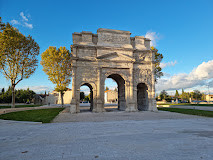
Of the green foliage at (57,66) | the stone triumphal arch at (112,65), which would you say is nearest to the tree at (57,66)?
the green foliage at (57,66)

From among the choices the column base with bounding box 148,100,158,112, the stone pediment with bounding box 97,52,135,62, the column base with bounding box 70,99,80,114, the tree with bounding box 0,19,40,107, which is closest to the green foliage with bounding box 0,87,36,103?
the tree with bounding box 0,19,40,107

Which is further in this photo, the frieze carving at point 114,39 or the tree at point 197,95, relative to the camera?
the tree at point 197,95

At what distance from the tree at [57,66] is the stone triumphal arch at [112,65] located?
8164mm

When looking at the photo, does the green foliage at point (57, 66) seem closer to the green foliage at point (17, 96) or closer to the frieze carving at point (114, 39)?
the frieze carving at point (114, 39)

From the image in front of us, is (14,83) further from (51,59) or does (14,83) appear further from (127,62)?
(127,62)

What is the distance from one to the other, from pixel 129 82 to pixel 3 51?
19.1 metres

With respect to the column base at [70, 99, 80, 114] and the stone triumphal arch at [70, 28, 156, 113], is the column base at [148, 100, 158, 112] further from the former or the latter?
the column base at [70, 99, 80, 114]

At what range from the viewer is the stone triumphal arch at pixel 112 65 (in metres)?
17.1

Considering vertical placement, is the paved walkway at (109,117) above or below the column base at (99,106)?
below

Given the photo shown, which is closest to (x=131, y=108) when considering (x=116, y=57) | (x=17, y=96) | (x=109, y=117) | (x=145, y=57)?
(x=109, y=117)

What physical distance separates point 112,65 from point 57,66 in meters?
12.2

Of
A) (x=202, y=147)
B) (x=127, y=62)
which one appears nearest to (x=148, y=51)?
(x=127, y=62)

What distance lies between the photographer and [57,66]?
81.1 ft

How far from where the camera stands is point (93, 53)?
1777cm
